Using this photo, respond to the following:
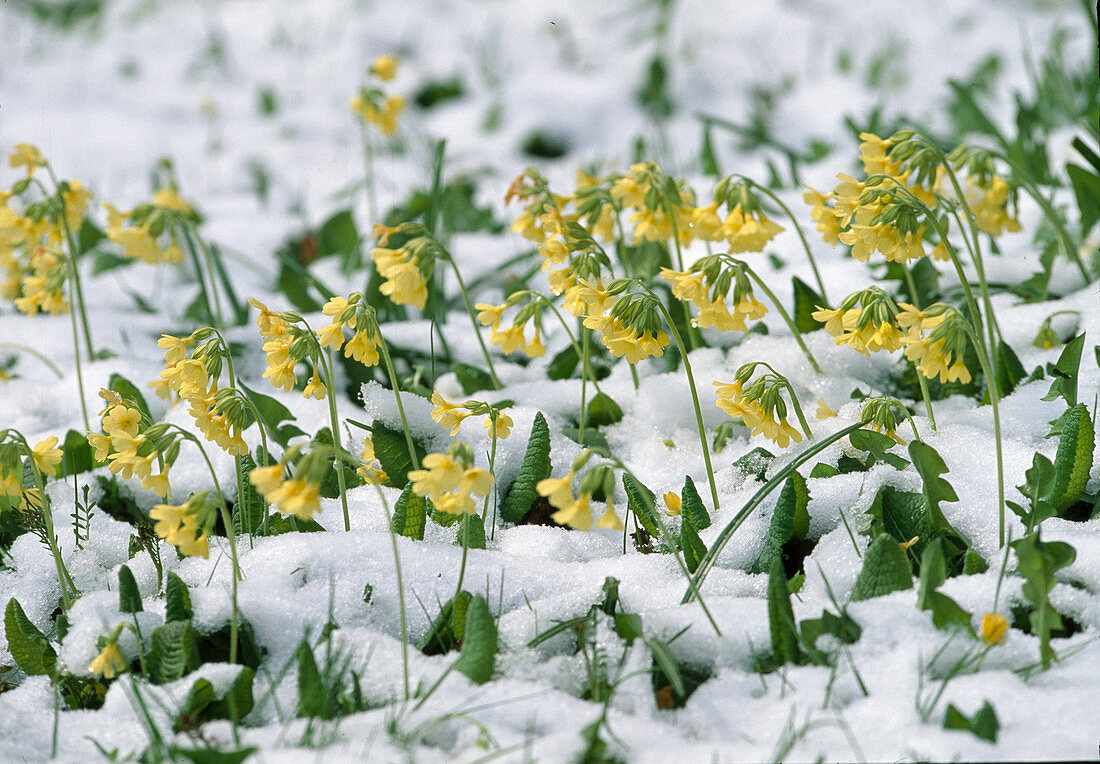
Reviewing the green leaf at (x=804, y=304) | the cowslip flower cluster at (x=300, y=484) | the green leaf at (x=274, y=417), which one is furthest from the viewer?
the green leaf at (x=804, y=304)

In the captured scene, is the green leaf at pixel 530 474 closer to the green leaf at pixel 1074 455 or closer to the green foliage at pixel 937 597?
the green foliage at pixel 937 597

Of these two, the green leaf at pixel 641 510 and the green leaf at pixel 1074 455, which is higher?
the green leaf at pixel 1074 455

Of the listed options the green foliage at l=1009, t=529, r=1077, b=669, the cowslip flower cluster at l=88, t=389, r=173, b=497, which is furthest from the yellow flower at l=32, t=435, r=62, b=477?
the green foliage at l=1009, t=529, r=1077, b=669

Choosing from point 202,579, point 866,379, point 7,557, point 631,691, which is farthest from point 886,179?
point 7,557

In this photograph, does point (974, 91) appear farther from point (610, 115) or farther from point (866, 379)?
point (866, 379)

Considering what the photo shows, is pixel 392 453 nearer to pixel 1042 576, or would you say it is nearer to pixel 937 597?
pixel 937 597

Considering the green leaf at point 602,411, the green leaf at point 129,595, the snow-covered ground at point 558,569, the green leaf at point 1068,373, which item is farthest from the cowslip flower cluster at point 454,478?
the green leaf at point 1068,373
